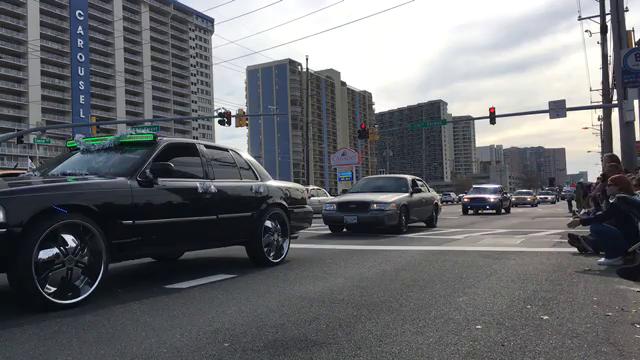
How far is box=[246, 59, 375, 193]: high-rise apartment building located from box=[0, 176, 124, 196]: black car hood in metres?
71.1

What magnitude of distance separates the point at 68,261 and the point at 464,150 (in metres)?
102

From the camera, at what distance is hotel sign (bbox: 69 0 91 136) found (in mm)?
86438

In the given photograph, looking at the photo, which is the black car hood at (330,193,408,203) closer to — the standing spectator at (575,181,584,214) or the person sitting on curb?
the person sitting on curb

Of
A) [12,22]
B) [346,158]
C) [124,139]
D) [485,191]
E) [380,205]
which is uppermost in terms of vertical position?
[12,22]

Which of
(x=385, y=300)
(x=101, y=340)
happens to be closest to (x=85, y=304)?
(x=101, y=340)

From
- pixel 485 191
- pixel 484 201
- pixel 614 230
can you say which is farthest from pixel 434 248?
pixel 485 191

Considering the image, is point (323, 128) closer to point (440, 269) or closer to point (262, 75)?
point (262, 75)

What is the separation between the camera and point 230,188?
6336 mm

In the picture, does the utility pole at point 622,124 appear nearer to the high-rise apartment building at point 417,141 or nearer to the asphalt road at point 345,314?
the asphalt road at point 345,314

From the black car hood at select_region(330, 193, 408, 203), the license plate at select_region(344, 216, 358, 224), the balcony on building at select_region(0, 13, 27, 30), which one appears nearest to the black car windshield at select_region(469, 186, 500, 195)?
the black car hood at select_region(330, 193, 408, 203)

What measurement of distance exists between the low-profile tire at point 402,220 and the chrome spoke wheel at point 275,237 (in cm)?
516

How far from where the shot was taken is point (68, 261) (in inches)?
175

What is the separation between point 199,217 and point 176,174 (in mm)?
547

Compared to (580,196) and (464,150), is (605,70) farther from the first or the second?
(464,150)
